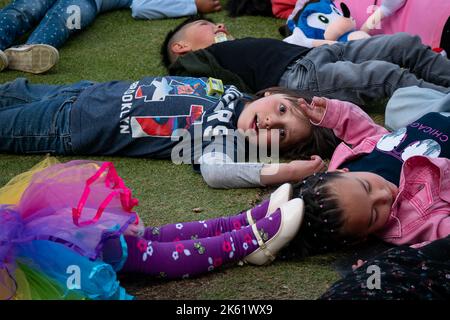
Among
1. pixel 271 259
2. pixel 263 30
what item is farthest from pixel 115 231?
pixel 263 30

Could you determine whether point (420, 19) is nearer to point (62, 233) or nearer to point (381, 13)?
point (381, 13)

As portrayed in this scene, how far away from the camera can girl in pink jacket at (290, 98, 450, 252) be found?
5.98 ft

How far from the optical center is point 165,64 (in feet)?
10.7

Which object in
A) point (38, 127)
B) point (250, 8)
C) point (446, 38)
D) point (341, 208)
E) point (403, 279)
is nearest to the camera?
point (403, 279)

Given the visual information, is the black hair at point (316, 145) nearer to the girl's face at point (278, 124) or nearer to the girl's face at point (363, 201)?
the girl's face at point (278, 124)

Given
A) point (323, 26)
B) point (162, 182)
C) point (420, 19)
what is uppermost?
point (420, 19)

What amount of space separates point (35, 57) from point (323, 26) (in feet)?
3.93

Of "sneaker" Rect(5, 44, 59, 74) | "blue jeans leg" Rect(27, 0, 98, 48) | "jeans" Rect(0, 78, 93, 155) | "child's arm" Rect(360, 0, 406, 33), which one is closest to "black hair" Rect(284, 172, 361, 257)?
"jeans" Rect(0, 78, 93, 155)

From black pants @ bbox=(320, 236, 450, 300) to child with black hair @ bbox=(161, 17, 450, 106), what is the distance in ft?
3.62

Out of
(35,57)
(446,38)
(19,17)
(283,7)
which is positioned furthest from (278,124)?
(19,17)

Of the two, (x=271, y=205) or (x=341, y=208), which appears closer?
(x=341, y=208)

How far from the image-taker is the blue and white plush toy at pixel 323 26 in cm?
318

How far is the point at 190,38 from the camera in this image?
3334 mm
